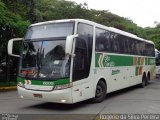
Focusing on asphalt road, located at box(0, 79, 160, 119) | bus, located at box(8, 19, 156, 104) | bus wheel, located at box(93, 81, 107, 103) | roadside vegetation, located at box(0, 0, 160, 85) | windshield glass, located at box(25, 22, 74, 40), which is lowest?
asphalt road, located at box(0, 79, 160, 119)

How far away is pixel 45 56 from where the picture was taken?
10.6m

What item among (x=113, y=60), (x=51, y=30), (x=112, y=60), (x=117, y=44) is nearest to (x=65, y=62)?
(x=51, y=30)

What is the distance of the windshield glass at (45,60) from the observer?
→ 33.4ft

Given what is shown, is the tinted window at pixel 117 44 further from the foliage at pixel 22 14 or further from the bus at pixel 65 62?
the foliage at pixel 22 14

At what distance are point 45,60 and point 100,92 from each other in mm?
3094

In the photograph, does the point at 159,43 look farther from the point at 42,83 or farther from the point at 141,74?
the point at 42,83

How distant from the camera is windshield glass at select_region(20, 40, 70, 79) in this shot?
1019 cm

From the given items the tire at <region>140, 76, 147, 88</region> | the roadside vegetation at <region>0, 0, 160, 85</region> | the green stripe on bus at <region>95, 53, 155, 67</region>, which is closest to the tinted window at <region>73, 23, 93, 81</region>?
the green stripe on bus at <region>95, 53, 155, 67</region>

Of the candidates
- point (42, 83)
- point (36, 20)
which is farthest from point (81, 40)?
point (36, 20)

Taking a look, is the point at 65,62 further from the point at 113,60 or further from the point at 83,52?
the point at 113,60

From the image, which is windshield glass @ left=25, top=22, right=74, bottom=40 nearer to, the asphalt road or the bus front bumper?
the bus front bumper

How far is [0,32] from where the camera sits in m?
18.5

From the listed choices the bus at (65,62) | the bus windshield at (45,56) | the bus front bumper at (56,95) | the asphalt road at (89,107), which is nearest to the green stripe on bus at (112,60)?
the bus at (65,62)

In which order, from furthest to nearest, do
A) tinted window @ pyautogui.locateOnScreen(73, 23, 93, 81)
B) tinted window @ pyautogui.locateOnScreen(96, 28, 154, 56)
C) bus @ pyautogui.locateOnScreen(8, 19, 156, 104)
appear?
tinted window @ pyautogui.locateOnScreen(96, 28, 154, 56), tinted window @ pyautogui.locateOnScreen(73, 23, 93, 81), bus @ pyautogui.locateOnScreen(8, 19, 156, 104)
